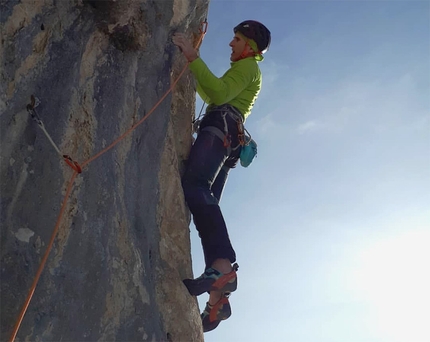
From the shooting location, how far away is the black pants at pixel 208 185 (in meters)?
5.29

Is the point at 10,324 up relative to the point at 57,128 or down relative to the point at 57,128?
Answer: down

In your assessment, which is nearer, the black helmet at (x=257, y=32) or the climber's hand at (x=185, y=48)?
the climber's hand at (x=185, y=48)

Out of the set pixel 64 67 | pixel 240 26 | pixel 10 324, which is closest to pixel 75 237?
pixel 10 324

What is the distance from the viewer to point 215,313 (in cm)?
547

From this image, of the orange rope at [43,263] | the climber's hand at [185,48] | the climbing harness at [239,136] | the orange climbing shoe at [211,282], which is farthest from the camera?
the climbing harness at [239,136]

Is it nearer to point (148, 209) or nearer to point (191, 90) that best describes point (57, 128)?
point (148, 209)

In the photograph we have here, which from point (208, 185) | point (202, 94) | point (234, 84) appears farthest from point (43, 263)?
point (202, 94)

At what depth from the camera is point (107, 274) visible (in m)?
4.07

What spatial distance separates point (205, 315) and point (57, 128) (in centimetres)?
266

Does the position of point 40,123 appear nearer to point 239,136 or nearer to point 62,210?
point 62,210

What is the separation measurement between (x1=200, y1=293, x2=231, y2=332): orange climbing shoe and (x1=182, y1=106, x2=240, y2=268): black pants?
1.50 ft

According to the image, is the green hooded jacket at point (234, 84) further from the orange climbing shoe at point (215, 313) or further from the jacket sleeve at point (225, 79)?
the orange climbing shoe at point (215, 313)

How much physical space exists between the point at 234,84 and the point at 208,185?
3.75ft

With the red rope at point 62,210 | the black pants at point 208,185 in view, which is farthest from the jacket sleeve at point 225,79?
the red rope at point 62,210
